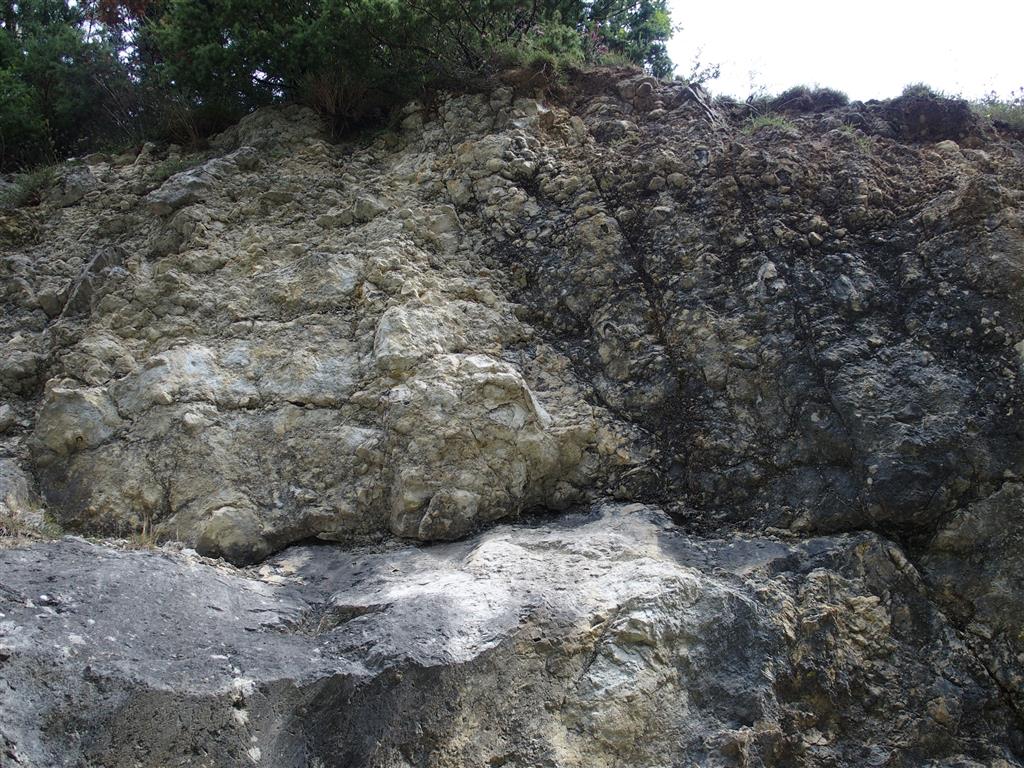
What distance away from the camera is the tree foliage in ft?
21.0

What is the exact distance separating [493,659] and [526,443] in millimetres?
1429

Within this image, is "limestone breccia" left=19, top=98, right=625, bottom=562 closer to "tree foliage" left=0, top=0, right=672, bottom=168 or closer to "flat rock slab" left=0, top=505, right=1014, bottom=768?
"flat rock slab" left=0, top=505, right=1014, bottom=768

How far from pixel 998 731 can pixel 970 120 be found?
4.73m

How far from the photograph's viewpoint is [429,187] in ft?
19.8

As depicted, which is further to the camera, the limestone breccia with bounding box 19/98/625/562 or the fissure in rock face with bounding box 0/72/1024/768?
the limestone breccia with bounding box 19/98/625/562

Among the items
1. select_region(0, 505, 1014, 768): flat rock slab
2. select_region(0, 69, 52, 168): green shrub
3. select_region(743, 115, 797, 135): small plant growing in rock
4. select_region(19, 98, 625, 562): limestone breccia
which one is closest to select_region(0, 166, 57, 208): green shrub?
select_region(0, 69, 52, 168): green shrub

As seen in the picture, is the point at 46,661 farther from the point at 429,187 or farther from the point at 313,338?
the point at 429,187

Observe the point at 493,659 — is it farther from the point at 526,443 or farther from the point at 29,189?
the point at 29,189

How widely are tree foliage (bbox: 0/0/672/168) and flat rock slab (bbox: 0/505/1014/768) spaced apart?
4244mm

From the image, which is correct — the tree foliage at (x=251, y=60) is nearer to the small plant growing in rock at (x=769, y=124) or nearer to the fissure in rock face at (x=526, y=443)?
the fissure in rock face at (x=526, y=443)

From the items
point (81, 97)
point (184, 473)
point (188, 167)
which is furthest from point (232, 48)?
point (184, 473)

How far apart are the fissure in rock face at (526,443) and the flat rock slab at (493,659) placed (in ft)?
0.05

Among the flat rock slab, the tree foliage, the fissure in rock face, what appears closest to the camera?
the flat rock slab

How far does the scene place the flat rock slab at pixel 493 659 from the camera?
2.94 m
